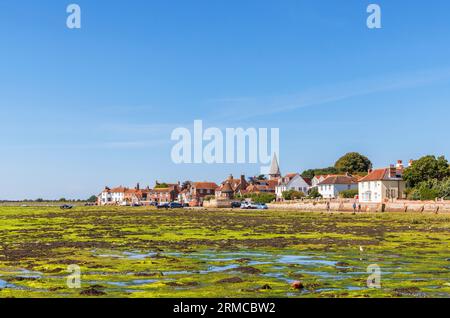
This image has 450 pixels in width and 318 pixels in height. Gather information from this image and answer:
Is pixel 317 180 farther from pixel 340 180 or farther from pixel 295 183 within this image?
pixel 340 180

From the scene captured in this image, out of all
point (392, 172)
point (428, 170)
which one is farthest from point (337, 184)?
point (428, 170)

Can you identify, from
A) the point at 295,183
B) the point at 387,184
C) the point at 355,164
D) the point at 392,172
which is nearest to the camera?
the point at 387,184

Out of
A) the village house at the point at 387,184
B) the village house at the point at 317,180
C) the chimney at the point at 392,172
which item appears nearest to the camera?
the village house at the point at 387,184

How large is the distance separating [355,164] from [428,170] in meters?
73.1

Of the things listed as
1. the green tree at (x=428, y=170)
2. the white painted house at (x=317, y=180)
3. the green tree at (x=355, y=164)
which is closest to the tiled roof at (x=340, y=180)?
the white painted house at (x=317, y=180)

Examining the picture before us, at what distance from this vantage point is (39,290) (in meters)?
19.9

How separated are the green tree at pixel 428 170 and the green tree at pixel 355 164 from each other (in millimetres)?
68908

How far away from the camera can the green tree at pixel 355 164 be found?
18075cm

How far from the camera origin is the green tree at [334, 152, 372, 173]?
181 meters

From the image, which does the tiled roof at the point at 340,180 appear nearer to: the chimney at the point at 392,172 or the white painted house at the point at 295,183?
the white painted house at the point at 295,183

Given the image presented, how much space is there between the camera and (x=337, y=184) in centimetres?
15238
